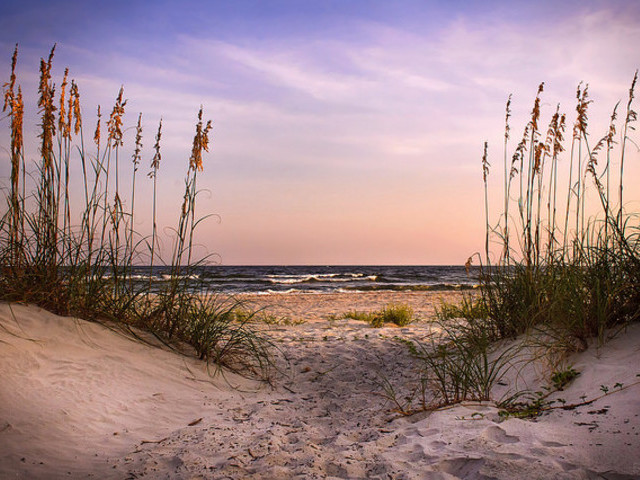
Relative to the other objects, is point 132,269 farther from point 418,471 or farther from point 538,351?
point 538,351

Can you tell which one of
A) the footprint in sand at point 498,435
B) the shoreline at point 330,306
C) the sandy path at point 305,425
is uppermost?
the footprint in sand at point 498,435

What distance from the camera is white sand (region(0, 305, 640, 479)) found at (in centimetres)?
232

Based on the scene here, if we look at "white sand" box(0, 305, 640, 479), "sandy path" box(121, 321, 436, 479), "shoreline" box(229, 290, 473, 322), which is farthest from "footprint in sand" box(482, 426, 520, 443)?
"shoreline" box(229, 290, 473, 322)

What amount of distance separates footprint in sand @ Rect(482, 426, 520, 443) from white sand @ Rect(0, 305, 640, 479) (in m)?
0.01

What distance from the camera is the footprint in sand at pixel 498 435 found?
250 centimetres

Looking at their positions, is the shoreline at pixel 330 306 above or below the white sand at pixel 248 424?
below

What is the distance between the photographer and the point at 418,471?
230cm

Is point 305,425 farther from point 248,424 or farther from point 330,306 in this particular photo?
point 330,306

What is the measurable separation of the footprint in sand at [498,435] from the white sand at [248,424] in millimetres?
15

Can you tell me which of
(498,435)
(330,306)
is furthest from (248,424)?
(330,306)

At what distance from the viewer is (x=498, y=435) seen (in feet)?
Answer: 8.46

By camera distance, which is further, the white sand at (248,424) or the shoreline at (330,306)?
the shoreline at (330,306)

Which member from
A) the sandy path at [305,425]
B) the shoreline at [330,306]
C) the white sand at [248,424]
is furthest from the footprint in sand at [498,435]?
the shoreline at [330,306]

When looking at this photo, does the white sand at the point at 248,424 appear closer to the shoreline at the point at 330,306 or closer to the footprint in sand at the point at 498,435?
the footprint in sand at the point at 498,435
